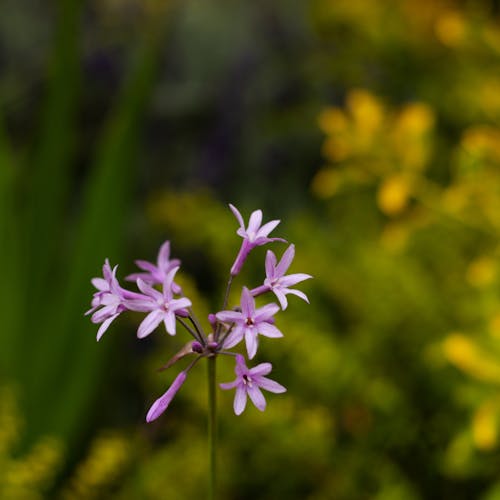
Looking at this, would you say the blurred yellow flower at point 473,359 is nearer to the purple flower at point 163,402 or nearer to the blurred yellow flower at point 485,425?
the blurred yellow flower at point 485,425

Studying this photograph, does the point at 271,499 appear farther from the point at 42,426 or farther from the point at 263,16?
the point at 263,16

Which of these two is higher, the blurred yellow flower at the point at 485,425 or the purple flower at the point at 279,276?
the purple flower at the point at 279,276

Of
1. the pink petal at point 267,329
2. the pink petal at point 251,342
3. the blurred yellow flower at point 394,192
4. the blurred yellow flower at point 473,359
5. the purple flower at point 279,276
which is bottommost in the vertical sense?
the blurred yellow flower at point 473,359

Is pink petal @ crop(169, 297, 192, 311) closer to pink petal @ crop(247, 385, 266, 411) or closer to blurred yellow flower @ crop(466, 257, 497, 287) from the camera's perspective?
pink petal @ crop(247, 385, 266, 411)

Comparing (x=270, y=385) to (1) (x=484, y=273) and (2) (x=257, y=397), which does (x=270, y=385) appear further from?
(1) (x=484, y=273)

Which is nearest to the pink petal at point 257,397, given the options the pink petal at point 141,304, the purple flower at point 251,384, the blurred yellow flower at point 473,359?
the purple flower at point 251,384

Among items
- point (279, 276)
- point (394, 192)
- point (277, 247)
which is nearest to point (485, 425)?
point (394, 192)

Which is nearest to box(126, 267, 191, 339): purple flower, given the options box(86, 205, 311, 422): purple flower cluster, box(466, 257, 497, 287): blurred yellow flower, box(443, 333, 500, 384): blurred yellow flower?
box(86, 205, 311, 422): purple flower cluster

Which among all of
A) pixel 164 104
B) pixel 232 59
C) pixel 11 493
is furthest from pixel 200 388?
pixel 232 59
